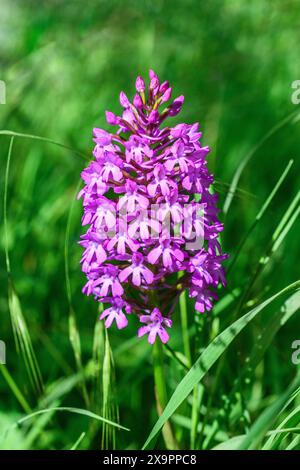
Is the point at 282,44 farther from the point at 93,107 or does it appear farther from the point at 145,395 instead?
the point at 145,395

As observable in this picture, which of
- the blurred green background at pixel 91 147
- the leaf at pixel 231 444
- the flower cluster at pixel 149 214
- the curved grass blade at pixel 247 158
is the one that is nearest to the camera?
the flower cluster at pixel 149 214

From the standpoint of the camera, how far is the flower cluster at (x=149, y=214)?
1.62 m

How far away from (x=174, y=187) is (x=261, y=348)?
26.4 inches

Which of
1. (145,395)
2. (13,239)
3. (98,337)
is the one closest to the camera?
(98,337)

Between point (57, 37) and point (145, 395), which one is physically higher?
point (57, 37)

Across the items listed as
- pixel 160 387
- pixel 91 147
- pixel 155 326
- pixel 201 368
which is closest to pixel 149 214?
pixel 155 326

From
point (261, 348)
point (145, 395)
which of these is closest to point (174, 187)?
point (261, 348)

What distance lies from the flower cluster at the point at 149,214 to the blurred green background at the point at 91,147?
36 cm

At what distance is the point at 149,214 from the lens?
1.65 m

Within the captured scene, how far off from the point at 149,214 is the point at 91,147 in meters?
2.34

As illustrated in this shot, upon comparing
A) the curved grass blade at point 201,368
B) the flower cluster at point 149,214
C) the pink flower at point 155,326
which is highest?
the flower cluster at point 149,214

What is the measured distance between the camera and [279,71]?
4.60 m

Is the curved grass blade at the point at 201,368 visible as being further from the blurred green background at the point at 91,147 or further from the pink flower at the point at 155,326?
the blurred green background at the point at 91,147

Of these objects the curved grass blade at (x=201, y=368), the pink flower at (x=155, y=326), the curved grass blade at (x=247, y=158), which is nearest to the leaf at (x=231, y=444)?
the curved grass blade at (x=201, y=368)
